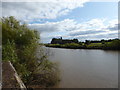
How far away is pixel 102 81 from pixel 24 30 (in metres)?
6.88

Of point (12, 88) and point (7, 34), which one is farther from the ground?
point (7, 34)

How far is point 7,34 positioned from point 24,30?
1.59 meters

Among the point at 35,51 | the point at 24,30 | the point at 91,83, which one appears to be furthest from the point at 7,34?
the point at 91,83

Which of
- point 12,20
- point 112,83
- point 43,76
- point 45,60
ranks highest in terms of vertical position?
point 12,20

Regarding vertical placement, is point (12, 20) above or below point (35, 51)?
above

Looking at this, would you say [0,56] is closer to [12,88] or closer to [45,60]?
[45,60]

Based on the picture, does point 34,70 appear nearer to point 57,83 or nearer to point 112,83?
point 57,83

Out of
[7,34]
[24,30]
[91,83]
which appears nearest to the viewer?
[91,83]

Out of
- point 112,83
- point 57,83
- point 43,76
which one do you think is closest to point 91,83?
point 112,83

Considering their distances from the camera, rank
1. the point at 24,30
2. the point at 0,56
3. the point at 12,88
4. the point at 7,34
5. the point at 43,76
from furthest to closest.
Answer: the point at 24,30
the point at 7,34
the point at 43,76
the point at 0,56
the point at 12,88

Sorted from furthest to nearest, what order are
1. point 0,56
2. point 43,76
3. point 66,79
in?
point 66,79
point 43,76
point 0,56

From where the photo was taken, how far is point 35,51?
5180mm

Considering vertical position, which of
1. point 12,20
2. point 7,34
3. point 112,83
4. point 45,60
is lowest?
point 112,83

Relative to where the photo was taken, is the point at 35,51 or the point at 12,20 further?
the point at 12,20
